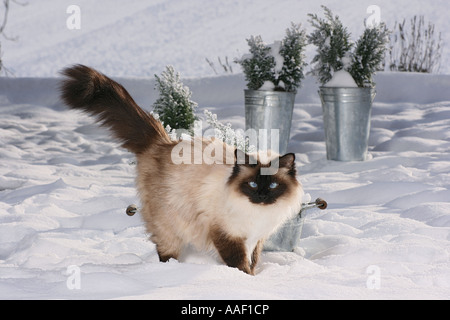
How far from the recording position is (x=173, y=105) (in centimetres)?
419

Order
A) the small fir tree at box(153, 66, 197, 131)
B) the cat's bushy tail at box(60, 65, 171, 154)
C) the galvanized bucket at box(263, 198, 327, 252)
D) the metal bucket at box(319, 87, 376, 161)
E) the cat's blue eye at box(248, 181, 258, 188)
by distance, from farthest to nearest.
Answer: the metal bucket at box(319, 87, 376, 161) < the small fir tree at box(153, 66, 197, 131) < the galvanized bucket at box(263, 198, 327, 252) < the cat's bushy tail at box(60, 65, 171, 154) < the cat's blue eye at box(248, 181, 258, 188)

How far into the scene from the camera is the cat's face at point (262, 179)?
7.63ft

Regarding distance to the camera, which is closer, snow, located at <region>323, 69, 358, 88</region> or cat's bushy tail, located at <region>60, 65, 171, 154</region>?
cat's bushy tail, located at <region>60, 65, 171, 154</region>

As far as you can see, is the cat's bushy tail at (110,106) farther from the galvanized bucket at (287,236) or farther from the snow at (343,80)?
the snow at (343,80)

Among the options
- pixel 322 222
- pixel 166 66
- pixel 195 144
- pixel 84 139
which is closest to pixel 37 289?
pixel 195 144

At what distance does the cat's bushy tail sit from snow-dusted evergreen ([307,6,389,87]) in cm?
369

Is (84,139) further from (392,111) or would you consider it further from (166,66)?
(392,111)

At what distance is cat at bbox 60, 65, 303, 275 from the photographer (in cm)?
236

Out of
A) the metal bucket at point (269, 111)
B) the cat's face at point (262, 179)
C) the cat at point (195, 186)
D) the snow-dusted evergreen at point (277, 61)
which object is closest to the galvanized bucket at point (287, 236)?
the cat at point (195, 186)

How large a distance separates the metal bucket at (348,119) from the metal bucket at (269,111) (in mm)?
424

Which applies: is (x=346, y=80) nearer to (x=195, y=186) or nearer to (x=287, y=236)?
(x=287, y=236)

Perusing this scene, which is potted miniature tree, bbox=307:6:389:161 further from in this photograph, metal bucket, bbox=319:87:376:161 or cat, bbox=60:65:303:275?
cat, bbox=60:65:303:275

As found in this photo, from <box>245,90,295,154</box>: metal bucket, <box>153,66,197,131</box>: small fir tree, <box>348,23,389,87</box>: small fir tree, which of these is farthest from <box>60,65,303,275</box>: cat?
<box>348,23,389,87</box>: small fir tree

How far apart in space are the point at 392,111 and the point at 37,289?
6655 millimetres
